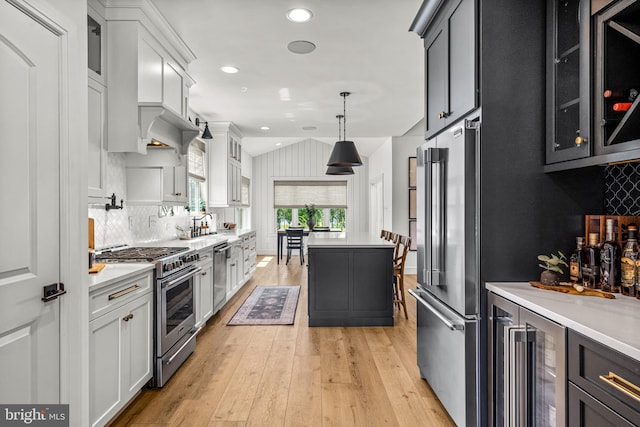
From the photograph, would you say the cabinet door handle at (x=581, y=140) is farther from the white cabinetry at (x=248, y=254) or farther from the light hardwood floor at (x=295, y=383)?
the white cabinetry at (x=248, y=254)

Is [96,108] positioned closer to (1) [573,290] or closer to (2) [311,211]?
(1) [573,290]

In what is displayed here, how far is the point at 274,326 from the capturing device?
408 cm

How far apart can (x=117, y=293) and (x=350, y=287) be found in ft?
8.23

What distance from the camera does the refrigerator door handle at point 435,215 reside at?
2213mm

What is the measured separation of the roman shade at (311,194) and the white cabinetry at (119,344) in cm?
765

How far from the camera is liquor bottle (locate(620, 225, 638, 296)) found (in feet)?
5.14

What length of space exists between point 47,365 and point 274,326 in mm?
Answer: 2643

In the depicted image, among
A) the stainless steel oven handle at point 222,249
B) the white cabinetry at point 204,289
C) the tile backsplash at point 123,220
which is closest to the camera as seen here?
the tile backsplash at point 123,220

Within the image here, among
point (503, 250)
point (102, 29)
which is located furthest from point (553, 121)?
point (102, 29)

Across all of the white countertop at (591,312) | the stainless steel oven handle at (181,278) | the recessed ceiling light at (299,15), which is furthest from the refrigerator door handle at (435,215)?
the stainless steel oven handle at (181,278)

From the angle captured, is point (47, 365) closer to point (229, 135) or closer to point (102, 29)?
point (102, 29)

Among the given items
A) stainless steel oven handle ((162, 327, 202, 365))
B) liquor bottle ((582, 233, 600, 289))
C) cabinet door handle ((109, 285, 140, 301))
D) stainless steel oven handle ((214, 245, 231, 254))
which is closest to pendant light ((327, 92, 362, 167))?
stainless steel oven handle ((214, 245, 231, 254))

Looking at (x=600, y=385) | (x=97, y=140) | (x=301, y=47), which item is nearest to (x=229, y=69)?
(x=301, y=47)

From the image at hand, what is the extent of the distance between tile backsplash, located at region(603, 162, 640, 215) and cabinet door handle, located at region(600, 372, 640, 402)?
1017 millimetres
